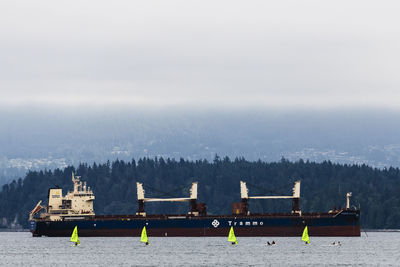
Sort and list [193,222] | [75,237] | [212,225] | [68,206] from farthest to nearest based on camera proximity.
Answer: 1. [68,206]
2. [193,222]
3. [212,225]
4. [75,237]

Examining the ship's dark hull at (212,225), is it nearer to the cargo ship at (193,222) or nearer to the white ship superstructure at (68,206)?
the cargo ship at (193,222)

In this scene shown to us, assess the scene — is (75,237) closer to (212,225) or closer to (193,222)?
(193,222)

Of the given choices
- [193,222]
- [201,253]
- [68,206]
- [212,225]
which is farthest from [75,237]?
[212,225]

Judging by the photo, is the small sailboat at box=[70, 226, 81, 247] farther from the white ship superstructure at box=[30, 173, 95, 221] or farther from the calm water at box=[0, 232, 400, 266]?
the white ship superstructure at box=[30, 173, 95, 221]

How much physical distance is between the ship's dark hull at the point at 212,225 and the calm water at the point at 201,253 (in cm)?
322

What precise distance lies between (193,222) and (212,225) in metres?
3.31

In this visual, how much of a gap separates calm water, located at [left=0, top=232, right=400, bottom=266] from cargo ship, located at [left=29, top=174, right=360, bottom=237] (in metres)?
3.63

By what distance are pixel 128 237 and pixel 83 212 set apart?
955 centimetres

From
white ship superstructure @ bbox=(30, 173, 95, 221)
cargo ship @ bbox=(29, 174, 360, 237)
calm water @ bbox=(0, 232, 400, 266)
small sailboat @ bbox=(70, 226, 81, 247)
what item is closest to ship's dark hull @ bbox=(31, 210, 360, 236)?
cargo ship @ bbox=(29, 174, 360, 237)

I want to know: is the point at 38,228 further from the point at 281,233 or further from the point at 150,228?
the point at 281,233

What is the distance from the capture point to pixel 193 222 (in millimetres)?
174625

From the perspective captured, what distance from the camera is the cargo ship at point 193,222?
168 meters

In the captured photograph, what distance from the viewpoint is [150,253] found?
135750mm

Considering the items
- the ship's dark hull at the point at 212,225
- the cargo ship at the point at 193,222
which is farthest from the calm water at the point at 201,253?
the cargo ship at the point at 193,222
